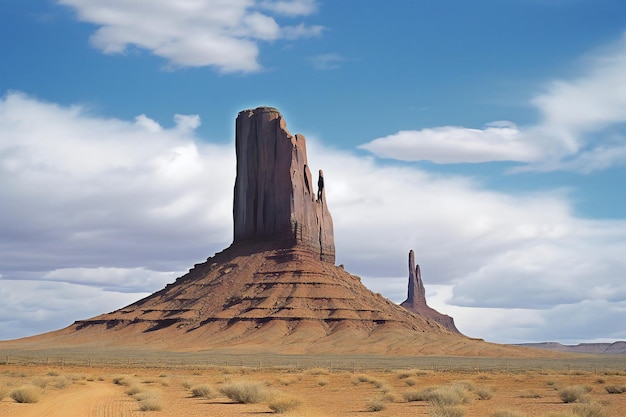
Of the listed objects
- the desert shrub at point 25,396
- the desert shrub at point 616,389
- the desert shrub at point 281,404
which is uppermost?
the desert shrub at point 25,396

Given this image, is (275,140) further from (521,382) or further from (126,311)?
(521,382)

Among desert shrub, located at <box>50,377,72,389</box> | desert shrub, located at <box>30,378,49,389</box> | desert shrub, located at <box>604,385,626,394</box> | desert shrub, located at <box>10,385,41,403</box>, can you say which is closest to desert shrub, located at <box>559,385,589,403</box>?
desert shrub, located at <box>604,385,626,394</box>

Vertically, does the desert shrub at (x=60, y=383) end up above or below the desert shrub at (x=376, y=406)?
above

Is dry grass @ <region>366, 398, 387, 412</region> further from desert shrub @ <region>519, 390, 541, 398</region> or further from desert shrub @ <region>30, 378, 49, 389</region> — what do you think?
desert shrub @ <region>30, 378, 49, 389</region>

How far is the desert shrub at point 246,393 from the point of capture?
3491cm

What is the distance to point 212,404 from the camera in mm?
34750

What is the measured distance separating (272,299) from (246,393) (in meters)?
91.6

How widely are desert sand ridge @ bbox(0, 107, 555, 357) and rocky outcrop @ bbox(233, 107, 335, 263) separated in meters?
0.19

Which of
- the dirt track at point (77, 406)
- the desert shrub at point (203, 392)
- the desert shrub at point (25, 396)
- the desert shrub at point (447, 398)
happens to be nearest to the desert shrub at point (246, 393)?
the desert shrub at point (203, 392)

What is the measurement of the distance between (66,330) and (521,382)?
339 feet

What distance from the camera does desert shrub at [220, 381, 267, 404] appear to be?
34.9 metres

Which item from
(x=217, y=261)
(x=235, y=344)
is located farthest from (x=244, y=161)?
(x=235, y=344)

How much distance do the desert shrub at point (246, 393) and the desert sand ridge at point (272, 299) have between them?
233 feet

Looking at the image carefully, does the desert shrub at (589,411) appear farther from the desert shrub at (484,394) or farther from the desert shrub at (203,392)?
the desert shrub at (203,392)
